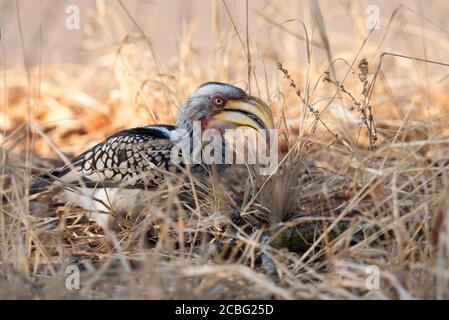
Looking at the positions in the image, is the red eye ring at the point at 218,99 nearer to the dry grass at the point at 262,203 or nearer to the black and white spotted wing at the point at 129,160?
the dry grass at the point at 262,203

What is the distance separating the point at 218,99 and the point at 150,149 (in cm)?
42

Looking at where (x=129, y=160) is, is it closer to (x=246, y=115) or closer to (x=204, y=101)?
(x=204, y=101)

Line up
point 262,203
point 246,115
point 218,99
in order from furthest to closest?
1. point 218,99
2. point 246,115
3. point 262,203

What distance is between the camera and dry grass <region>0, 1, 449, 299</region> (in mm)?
2502

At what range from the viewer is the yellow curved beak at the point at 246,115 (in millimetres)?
3623

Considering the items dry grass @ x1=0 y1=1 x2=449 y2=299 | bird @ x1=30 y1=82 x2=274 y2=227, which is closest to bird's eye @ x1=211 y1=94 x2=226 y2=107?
bird @ x1=30 y1=82 x2=274 y2=227

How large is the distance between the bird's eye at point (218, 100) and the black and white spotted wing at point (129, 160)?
1.01 feet

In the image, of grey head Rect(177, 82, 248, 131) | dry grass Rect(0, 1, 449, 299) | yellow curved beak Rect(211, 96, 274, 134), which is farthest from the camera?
grey head Rect(177, 82, 248, 131)

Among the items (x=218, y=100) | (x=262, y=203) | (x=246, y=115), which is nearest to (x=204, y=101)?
(x=218, y=100)

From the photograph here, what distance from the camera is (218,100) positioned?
385 centimetres

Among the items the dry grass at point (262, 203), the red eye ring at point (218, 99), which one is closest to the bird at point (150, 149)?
the red eye ring at point (218, 99)

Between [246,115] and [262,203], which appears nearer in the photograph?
[262,203]

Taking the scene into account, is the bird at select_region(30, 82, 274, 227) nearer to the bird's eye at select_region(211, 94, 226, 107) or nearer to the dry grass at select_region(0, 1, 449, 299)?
the bird's eye at select_region(211, 94, 226, 107)

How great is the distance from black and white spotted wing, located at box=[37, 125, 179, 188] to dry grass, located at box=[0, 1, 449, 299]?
182 mm
